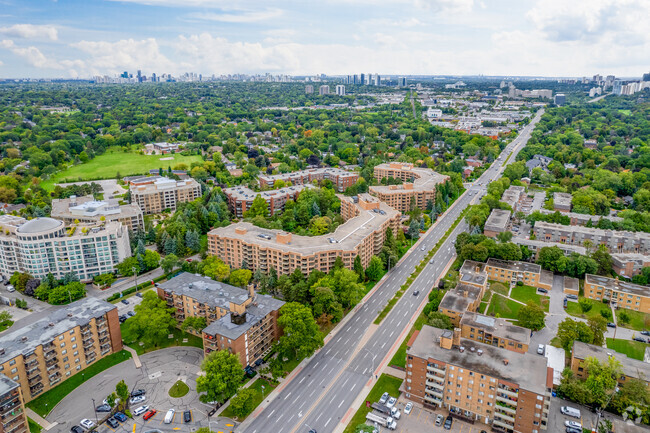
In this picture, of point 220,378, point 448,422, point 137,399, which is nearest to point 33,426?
point 137,399

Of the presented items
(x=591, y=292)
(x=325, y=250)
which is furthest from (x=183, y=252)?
(x=591, y=292)

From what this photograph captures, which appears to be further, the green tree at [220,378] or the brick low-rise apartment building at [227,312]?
the brick low-rise apartment building at [227,312]

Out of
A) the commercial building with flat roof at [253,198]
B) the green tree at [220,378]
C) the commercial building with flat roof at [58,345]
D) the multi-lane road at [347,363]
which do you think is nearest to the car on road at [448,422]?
the multi-lane road at [347,363]

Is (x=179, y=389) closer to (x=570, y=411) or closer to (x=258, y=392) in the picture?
(x=258, y=392)

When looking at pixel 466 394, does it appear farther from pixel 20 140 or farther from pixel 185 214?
pixel 20 140

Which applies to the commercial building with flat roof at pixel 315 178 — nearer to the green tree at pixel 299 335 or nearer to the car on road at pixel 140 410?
the green tree at pixel 299 335
